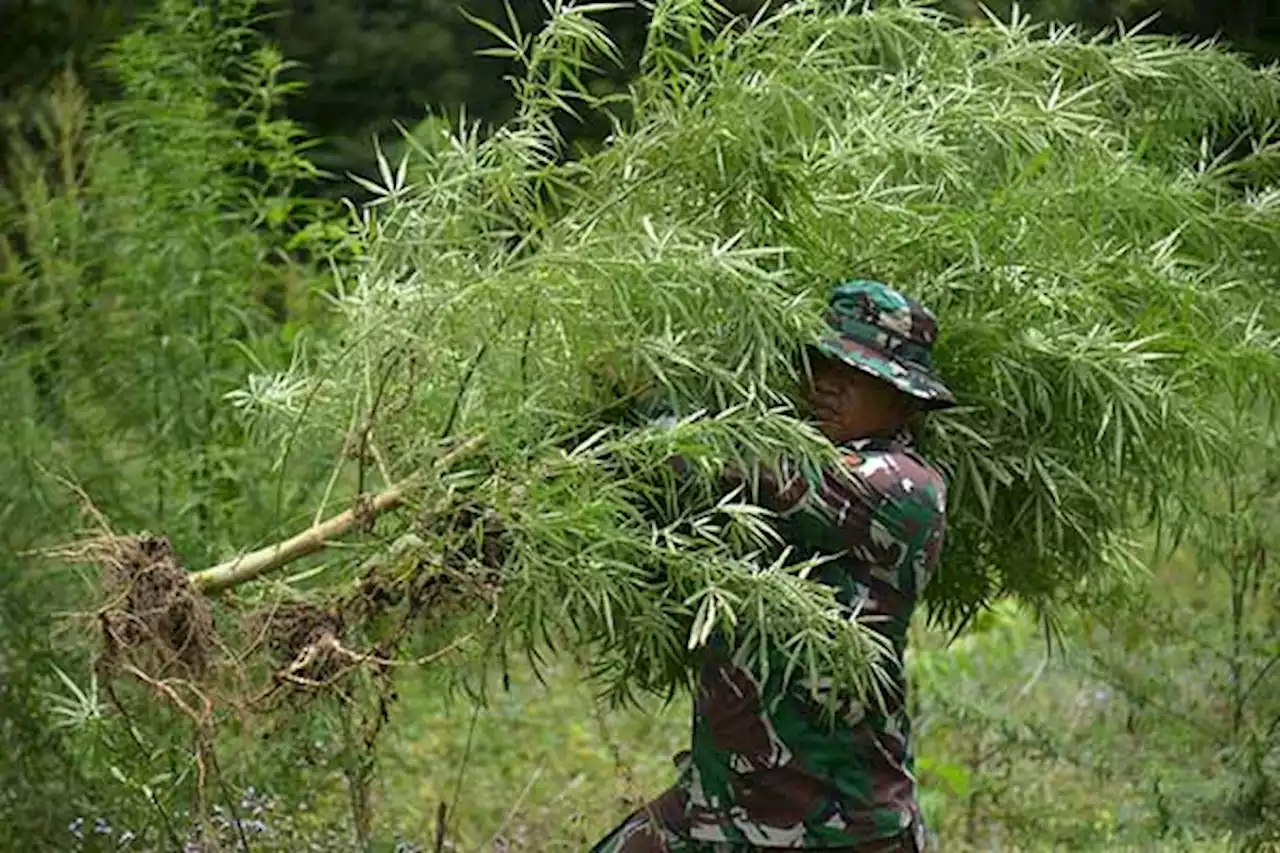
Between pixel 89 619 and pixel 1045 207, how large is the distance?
178cm

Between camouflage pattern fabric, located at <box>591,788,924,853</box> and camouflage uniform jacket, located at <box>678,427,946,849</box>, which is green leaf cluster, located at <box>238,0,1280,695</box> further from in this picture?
camouflage pattern fabric, located at <box>591,788,924,853</box>

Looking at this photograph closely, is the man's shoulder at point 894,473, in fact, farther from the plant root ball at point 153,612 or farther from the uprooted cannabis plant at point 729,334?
the plant root ball at point 153,612

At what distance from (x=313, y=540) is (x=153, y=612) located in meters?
0.33

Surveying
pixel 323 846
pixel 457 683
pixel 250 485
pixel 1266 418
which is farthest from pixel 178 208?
pixel 1266 418

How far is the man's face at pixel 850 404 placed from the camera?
394 centimetres

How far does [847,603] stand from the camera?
395 centimetres

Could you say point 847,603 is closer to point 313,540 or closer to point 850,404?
point 850,404

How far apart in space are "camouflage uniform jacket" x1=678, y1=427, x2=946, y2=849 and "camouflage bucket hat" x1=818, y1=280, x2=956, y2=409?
14 centimetres

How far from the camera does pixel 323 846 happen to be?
5.54 meters

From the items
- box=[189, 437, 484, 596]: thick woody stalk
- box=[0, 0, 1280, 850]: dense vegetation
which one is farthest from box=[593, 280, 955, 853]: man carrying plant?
box=[189, 437, 484, 596]: thick woody stalk

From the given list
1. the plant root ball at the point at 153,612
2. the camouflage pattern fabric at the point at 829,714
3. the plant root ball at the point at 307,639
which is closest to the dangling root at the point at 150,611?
the plant root ball at the point at 153,612

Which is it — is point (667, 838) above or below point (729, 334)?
below

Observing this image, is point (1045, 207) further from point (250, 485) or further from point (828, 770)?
point (250, 485)

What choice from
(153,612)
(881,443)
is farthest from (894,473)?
(153,612)
